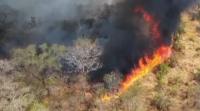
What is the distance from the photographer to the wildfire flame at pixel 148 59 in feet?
67.5

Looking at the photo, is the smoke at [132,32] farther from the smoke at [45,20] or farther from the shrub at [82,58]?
the smoke at [45,20]

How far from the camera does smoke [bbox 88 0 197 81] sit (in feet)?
69.4

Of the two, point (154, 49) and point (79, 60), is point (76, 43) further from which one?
point (154, 49)

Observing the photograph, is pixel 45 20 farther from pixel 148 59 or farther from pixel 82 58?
pixel 148 59

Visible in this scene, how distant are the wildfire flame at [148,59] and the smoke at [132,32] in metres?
0.19

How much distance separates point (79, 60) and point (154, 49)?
4.28 meters

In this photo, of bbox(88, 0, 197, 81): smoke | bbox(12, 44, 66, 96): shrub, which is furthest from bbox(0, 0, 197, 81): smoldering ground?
bbox(12, 44, 66, 96): shrub

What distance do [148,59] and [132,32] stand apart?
1.81 m

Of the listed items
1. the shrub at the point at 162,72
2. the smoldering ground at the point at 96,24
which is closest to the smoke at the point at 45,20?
the smoldering ground at the point at 96,24

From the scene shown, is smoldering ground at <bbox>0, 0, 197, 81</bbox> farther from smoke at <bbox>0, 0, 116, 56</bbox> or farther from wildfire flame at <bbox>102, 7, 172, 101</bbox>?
wildfire flame at <bbox>102, 7, 172, 101</bbox>

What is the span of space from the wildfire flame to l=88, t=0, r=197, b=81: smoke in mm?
186

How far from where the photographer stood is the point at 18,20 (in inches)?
925

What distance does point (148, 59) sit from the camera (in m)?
21.8

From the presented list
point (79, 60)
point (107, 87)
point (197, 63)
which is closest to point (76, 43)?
point (79, 60)
